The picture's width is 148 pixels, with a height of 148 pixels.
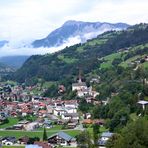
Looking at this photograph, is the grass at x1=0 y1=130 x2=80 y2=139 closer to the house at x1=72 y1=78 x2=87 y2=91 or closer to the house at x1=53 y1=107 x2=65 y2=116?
the house at x1=53 y1=107 x2=65 y2=116

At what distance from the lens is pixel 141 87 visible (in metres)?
72.9

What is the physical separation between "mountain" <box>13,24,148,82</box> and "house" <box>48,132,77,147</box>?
57.6 meters

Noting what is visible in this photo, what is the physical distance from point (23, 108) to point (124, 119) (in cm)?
3615

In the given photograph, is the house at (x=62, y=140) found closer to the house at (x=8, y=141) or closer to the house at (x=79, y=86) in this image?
the house at (x=8, y=141)

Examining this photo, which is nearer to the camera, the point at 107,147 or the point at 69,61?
the point at 107,147

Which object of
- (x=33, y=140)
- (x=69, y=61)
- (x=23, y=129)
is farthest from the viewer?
(x=69, y=61)

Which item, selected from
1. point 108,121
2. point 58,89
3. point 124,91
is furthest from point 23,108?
point 108,121

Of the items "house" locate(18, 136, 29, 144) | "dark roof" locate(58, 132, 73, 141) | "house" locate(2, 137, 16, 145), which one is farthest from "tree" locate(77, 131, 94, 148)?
"house" locate(2, 137, 16, 145)

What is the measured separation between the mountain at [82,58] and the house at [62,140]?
2267 inches

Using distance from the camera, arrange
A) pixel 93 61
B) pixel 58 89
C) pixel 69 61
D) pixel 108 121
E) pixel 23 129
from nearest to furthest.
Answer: pixel 108 121
pixel 23 129
pixel 58 89
pixel 93 61
pixel 69 61

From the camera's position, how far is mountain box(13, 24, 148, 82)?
405 ft

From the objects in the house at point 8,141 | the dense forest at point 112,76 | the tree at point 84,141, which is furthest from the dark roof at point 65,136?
the tree at point 84,141

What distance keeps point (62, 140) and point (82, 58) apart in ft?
265

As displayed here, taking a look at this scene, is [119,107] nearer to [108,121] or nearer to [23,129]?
[108,121]
